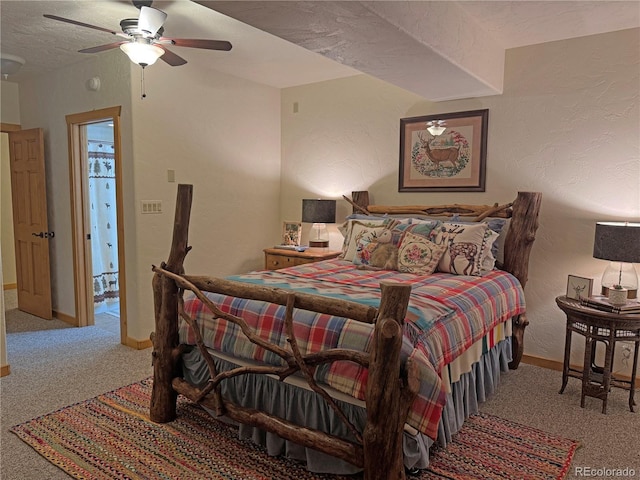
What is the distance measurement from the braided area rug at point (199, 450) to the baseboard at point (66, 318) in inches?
77.4

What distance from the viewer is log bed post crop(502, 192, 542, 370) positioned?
3.37m

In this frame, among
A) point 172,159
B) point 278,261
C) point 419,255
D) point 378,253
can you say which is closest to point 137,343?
point 278,261

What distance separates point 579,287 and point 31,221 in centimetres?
518

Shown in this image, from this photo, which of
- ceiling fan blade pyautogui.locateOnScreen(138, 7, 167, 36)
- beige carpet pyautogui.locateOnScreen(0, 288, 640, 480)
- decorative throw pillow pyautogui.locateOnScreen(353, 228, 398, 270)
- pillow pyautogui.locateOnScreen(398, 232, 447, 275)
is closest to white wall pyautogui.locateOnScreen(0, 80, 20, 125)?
beige carpet pyautogui.locateOnScreen(0, 288, 640, 480)

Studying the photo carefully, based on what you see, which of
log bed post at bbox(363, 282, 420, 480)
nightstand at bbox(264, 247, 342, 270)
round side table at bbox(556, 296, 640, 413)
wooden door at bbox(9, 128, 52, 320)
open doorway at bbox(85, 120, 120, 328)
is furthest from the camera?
open doorway at bbox(85, 120, 120, 328)

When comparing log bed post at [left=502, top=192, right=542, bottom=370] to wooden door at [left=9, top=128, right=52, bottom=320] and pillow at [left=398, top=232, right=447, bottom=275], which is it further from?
wooden door at [left=9, top=128, right=52, bottom=320]

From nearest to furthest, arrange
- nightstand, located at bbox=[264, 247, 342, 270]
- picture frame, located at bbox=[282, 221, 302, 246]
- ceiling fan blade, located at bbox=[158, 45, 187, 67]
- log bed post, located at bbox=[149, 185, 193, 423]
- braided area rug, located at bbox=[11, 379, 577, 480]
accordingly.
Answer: braided area rug, located at bbox=[11, 379, 577, 480] < log bed post, located at bbox=[149, 185, 193, 423] < ceiling fan blade, located at bbox=[158, 45, 187, 67] < nightstand, located at bbox=[264, 247, 342, 270] < picture frame, located at bbox=[282, 221, 302, 246]

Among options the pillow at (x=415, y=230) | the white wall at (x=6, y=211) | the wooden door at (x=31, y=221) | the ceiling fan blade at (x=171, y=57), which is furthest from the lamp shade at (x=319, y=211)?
the white wall at (x=6, y=211)

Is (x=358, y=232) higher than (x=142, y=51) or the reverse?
the reverse

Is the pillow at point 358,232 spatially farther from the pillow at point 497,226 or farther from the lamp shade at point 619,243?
the lamp shade at point 619,243

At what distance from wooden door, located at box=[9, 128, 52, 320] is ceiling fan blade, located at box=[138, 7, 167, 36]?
2514 millimetres

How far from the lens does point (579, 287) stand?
3012 millimetres

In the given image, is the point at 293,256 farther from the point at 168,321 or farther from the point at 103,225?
the point at 103,225

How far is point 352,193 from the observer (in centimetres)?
441
